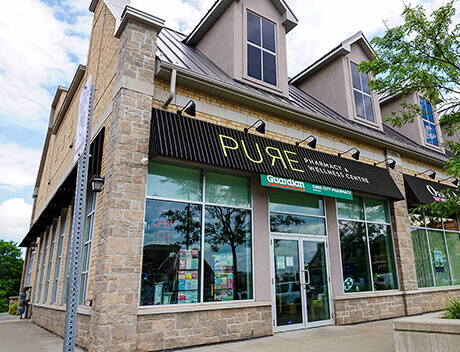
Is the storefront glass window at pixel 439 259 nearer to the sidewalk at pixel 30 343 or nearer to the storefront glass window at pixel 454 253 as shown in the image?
the storefront glass window at pixel 454 253

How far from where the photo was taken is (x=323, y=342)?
7176 millimetres

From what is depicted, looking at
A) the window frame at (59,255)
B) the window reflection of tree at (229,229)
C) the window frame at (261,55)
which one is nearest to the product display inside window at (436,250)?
the window frame at (261,55)

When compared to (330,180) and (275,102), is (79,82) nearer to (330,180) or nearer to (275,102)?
(275,102)

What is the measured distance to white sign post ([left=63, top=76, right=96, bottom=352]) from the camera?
2.88 metres

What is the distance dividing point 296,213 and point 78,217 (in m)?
7.06

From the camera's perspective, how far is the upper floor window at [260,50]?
1045 centimetres

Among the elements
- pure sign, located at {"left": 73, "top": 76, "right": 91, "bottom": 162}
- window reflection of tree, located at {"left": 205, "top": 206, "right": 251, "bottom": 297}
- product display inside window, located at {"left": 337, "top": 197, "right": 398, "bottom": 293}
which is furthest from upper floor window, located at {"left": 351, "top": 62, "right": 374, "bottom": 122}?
pure sign, located at {"left": 73, "top": 76, "right": 91, "bottom": 162}

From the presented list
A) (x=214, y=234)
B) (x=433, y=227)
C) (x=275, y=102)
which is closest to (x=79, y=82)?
(x=275, y=102)

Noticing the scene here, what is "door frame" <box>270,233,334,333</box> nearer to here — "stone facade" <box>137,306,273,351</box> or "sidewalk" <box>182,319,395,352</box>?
"sidewalk" <box>182,319,395,352</box>

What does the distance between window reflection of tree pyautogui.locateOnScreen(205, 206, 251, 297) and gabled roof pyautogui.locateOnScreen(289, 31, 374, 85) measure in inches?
312

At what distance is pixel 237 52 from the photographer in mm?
10102

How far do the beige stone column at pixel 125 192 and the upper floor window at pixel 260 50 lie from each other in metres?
3.45

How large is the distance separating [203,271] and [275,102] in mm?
4781

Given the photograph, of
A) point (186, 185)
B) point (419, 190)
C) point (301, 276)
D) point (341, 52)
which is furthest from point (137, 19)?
point (419, 190)
